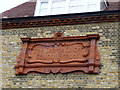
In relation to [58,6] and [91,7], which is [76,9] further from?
[58,6]

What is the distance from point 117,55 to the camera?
38.2 ft

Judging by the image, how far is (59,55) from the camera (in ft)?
40.1

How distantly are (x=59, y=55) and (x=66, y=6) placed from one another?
277 centimetres

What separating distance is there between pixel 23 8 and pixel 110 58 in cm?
607

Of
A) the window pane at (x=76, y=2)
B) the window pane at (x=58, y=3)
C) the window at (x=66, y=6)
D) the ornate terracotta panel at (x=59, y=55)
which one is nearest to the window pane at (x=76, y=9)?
the window at (x=66, y=6)

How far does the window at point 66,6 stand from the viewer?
13.2 m

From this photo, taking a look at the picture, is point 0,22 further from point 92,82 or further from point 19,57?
point 92,82

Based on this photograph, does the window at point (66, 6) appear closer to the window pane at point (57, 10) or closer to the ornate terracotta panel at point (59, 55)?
the window pane at point (57, 10)

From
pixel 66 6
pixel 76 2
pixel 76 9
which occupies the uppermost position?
pixel 76 2

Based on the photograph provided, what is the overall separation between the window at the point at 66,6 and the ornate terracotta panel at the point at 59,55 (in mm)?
1524

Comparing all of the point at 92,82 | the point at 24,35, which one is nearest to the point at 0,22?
the point at 24,35

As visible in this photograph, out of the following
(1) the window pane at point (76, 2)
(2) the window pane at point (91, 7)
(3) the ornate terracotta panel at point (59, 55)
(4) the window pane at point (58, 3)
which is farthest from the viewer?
(4) the window pane at point (58, 3)

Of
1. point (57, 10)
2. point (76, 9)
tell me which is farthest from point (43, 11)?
point (76, 9)

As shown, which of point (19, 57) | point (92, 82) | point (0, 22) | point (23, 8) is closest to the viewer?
point (92, 82)
